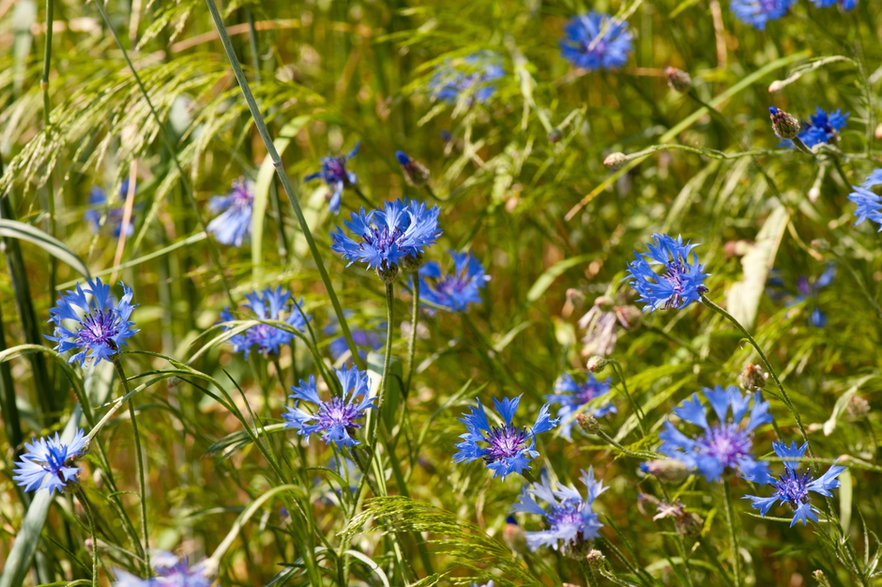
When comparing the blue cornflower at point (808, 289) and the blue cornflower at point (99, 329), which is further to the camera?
the blue cornflower at point (808, 289)

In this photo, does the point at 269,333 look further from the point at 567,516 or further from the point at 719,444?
the point at 719,444

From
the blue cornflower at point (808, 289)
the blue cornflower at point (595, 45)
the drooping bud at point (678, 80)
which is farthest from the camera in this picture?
the blue cornflower at point (595, 45)

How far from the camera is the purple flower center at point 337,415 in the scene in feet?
2.67

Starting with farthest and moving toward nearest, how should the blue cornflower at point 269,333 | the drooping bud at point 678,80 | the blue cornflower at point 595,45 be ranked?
1. the blue cornflower at point 595,45
2. the drooping bud at point 678,80
3. the blue cornflower at point 269,333

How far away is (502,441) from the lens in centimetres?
82

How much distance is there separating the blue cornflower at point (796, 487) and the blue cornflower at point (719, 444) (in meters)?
0.05

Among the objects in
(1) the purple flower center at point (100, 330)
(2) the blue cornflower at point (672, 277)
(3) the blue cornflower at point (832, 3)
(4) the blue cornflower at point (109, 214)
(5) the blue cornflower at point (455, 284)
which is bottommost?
(2) the blue cornflower at point (672, 277)

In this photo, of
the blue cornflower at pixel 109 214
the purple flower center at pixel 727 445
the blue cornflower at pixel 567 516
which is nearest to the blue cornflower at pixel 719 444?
the purple flower center at pixel 727 445

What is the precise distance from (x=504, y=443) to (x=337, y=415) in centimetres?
14

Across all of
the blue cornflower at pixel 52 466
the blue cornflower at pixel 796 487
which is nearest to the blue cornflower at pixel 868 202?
the blue cornflower at pixel 796 487

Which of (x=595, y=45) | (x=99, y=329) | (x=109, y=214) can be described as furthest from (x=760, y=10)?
(x=109, y=214)

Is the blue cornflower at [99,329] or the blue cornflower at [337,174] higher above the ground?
the blue cornflower at [337,174]

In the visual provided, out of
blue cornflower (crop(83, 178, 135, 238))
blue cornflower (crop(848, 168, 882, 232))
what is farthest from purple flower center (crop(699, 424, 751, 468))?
blue cornflower (crop(83, 178, 135, 238))

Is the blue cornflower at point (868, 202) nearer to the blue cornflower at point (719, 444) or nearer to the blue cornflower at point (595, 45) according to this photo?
the blue cornflower at point (719, 444)
